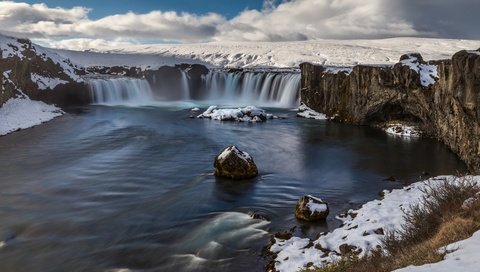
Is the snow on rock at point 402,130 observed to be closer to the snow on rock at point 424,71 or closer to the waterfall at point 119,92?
the snow on rock at point 424,71

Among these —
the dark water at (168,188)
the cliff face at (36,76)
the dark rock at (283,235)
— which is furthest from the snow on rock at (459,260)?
the cliff face at (36,76)

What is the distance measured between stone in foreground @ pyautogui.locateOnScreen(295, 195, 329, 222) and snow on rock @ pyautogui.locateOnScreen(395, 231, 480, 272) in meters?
8.74

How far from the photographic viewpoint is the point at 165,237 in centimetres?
1532

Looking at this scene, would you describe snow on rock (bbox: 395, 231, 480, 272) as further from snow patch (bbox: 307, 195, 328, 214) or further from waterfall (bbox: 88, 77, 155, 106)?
waterfall (bbox: 88, 77, 155, 106)

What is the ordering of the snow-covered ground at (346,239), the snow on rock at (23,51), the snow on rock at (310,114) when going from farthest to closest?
the snow on rock at (23,51)
the snow on rock at (310,114)
the snow-covered ground at (346,239)

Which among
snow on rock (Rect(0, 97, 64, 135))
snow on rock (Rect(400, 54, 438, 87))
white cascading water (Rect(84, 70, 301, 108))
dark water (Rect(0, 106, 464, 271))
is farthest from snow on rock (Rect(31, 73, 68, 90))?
snow on rock (Rect(400, 54, 438, 87))

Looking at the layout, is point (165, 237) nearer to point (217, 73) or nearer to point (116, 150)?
point (116, 150)

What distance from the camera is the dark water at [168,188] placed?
46.1 feet

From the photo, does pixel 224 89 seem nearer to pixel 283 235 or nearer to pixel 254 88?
pixel 254 88

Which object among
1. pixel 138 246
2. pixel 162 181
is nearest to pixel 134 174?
pixel 162 181

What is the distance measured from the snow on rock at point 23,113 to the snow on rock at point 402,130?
35773mm

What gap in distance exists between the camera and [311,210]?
16391 millimetres

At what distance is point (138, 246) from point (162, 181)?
28.1 feet

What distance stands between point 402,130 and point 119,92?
4558 centimetres
